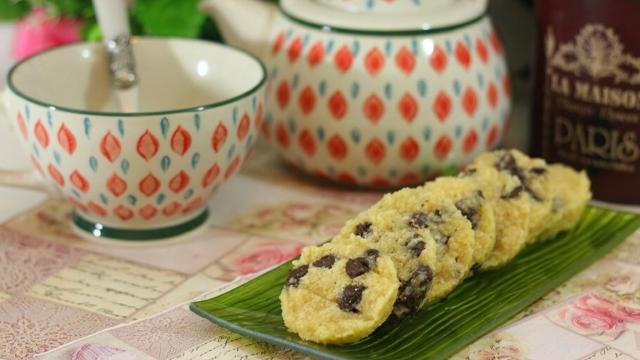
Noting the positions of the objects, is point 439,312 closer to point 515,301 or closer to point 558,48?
point 515,301

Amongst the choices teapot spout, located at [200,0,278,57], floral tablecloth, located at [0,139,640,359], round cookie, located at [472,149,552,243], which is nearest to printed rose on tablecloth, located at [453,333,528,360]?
floral tablecloth, located at [0,139,640,359]

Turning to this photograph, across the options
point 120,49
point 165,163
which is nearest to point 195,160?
point 165,163

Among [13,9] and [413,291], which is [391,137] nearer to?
[413,291]

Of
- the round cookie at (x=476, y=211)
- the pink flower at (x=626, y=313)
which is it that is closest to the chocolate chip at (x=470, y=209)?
the round cookie at (x=476, y=211)

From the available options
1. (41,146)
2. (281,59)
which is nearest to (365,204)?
(281,59)

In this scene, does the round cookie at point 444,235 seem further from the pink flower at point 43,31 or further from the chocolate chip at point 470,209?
the pink flower at point 43,31

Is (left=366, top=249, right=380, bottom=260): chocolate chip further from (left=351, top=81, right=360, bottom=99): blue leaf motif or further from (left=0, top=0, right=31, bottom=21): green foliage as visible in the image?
(left=0, top=0, right=31, bottom=21): green foliage
